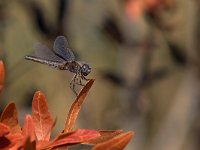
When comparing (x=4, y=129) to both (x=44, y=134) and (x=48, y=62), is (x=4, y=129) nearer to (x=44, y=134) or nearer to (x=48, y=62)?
(x=44, y=134)

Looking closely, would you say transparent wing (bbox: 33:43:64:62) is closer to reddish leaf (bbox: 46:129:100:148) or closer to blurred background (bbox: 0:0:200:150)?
reddish leaf (bbox: 46:129:100:148)

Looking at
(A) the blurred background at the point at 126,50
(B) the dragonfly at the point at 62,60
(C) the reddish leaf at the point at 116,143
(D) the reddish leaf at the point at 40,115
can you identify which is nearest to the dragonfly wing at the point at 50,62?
(B) the dragonfly at the point at 62,60

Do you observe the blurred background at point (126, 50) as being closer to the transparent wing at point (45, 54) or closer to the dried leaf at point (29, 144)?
the transparent wing at point (45, 54)

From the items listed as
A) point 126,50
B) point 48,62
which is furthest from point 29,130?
point 126,50

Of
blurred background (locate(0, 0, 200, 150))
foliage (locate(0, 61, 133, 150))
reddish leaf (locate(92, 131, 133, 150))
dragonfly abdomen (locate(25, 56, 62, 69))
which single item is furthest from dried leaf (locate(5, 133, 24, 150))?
blurred background (locate(0, 0, 200, 150))

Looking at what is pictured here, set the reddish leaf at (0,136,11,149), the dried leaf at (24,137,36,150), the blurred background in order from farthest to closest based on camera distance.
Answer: the blurred background
the reddish leaf at (0,136,11,149)
the dried leaf at (24,137,36,150)
